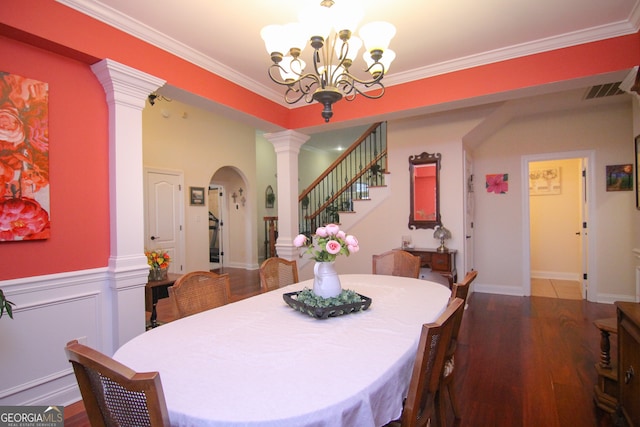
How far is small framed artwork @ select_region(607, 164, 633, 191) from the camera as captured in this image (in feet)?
14.2

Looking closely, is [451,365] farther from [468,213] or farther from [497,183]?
[497,183]

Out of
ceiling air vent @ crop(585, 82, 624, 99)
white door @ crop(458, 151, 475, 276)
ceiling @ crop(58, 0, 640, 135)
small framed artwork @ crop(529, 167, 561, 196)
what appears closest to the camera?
ceiling @ crop(58, 0, 640, 135)

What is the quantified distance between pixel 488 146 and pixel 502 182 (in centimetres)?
59

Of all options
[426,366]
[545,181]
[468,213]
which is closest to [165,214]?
[468,213]

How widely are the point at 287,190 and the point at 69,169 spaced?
241 cm

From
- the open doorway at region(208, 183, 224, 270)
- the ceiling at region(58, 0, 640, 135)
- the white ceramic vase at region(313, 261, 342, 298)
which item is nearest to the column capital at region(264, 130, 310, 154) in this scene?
the ceiling at region(58, 0, 640, 135)

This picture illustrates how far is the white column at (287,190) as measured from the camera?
421 centimetres

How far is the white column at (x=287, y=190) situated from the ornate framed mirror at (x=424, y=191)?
162 cm

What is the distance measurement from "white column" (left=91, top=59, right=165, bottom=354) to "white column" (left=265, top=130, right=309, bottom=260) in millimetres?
1917

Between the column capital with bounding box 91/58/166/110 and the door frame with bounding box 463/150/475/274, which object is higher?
the column capital with bounding box 91/58/166/110

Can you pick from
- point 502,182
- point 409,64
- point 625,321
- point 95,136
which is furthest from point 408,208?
point 95,136

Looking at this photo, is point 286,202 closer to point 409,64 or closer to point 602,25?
point 409,64

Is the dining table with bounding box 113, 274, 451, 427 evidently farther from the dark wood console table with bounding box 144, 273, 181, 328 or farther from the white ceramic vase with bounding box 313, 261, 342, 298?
the dark wood console table with bounding box 144, 273, 181, 328

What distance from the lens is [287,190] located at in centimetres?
426
